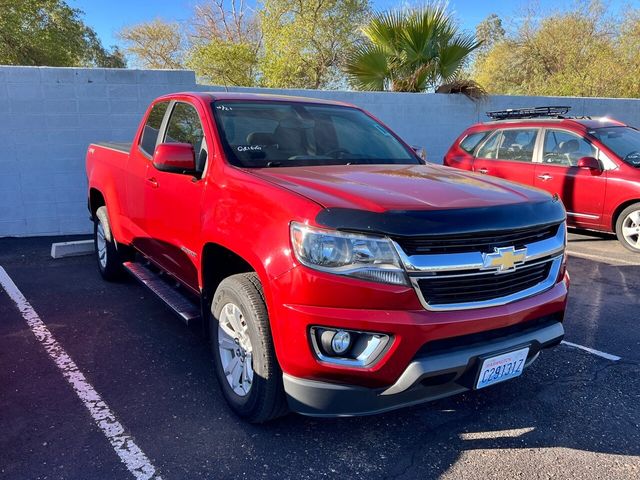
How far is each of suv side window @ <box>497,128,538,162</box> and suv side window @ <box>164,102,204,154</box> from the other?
5655mm

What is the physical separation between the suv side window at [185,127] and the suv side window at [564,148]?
5.69 m

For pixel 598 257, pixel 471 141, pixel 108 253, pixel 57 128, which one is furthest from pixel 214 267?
pixel 471 141

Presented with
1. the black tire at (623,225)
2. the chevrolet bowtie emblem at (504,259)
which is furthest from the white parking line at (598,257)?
the chevrolet bowtie emblem at (504,259)

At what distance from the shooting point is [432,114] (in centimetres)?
1091

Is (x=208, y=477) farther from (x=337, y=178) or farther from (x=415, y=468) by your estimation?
(x=337, y=178)

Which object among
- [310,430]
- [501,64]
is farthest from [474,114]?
[501,64]

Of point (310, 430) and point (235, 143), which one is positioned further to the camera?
point (235, 143)

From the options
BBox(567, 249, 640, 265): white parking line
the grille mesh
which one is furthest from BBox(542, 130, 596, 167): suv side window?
the grille mesh

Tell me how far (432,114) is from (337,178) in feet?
27.9

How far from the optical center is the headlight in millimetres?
2348

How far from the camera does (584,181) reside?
7.29m

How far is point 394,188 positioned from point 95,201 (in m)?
4.22

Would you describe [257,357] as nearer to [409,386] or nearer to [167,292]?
[409,386]

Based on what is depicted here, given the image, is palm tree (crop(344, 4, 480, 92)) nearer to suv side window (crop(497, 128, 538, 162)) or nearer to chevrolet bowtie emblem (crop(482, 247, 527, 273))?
suv side window (crop(497, 128, 538, 162))
